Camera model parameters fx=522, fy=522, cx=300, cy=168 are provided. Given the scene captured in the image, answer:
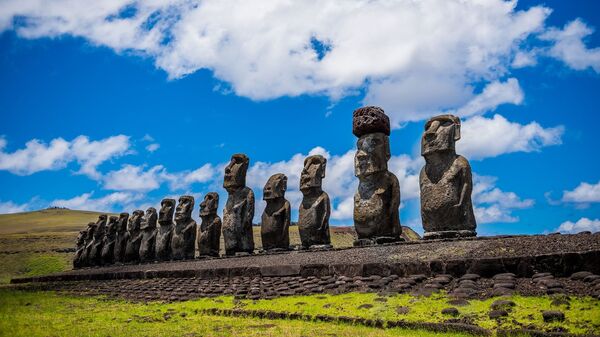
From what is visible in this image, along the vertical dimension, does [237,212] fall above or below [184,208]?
below

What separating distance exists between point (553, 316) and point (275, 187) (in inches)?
503

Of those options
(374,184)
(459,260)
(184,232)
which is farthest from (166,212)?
(459,260)

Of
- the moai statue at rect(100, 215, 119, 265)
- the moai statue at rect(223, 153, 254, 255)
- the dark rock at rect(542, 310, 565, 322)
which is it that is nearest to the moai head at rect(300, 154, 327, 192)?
the moai statue at rect(223, 153, 254, 255)

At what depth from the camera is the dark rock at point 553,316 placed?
6.09 m

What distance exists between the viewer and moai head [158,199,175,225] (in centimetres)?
2377

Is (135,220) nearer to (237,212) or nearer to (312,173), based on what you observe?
(237,212)

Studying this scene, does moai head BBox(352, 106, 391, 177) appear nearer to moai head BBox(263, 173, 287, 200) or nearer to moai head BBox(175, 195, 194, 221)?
moai head BBox(263, 173, 287, 200)

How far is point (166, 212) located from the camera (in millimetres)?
23766

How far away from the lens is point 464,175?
42.9 feet

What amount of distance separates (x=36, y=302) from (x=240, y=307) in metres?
7.29

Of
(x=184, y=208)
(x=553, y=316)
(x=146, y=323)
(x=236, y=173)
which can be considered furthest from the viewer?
(x=184, y=208)

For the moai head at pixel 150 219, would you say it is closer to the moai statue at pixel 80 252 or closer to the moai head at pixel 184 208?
the moai head at pixel 184 208

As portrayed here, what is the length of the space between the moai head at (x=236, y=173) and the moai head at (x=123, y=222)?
1006cm

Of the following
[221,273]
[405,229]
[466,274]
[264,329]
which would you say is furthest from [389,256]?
[405,229]
